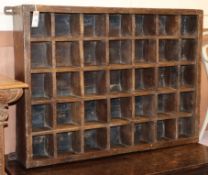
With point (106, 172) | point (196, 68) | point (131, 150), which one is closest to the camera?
point (106, 172)

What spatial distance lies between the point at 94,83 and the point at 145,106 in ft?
0.91

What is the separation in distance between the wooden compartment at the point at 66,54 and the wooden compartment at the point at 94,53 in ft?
0.20

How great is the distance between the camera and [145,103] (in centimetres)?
187

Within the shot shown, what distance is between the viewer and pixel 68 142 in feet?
5.76

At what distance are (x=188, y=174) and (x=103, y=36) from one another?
0.67 m

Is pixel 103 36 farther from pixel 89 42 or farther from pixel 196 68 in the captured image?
pixel 196 68

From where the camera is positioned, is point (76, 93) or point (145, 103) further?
point (145, 103)

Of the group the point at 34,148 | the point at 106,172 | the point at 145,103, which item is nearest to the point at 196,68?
the point at 145,103

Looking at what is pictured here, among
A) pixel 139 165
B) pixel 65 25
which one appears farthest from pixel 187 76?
pixel 65 25

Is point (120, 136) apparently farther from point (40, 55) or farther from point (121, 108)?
point (40, 55)

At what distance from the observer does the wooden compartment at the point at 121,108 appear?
1.79 m

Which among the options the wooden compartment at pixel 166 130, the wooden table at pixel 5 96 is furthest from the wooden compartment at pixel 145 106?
the wooden table at pixel 5 96

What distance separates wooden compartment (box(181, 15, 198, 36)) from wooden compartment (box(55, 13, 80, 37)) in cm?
55

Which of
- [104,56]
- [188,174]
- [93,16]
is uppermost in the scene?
[93,16]
